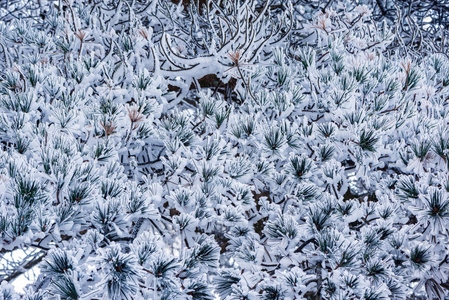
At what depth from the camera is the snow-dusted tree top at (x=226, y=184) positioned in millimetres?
1361

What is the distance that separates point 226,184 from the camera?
1702mm

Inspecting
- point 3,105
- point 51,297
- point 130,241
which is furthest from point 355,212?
point 3,105

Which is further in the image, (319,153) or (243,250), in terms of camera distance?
(319,153)

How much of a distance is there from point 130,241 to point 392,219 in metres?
1.05

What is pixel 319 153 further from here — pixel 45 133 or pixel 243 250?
pixel 45 133

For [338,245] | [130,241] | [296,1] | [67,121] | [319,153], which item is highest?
[296,1]

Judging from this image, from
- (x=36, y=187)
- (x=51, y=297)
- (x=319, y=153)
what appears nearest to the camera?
(x=51, y=297)

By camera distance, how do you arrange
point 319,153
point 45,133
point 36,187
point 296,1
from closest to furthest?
point 36,187 → point 45,133 → point 319,153 → point 296,1

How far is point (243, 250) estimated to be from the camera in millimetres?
1579

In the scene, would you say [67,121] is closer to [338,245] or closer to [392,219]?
[338,245]

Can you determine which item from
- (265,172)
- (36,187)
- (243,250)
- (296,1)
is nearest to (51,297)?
(36,187)

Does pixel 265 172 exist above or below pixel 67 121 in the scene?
below

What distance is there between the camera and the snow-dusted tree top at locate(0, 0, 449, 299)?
1361 mm

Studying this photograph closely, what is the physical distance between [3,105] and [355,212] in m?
1.64
